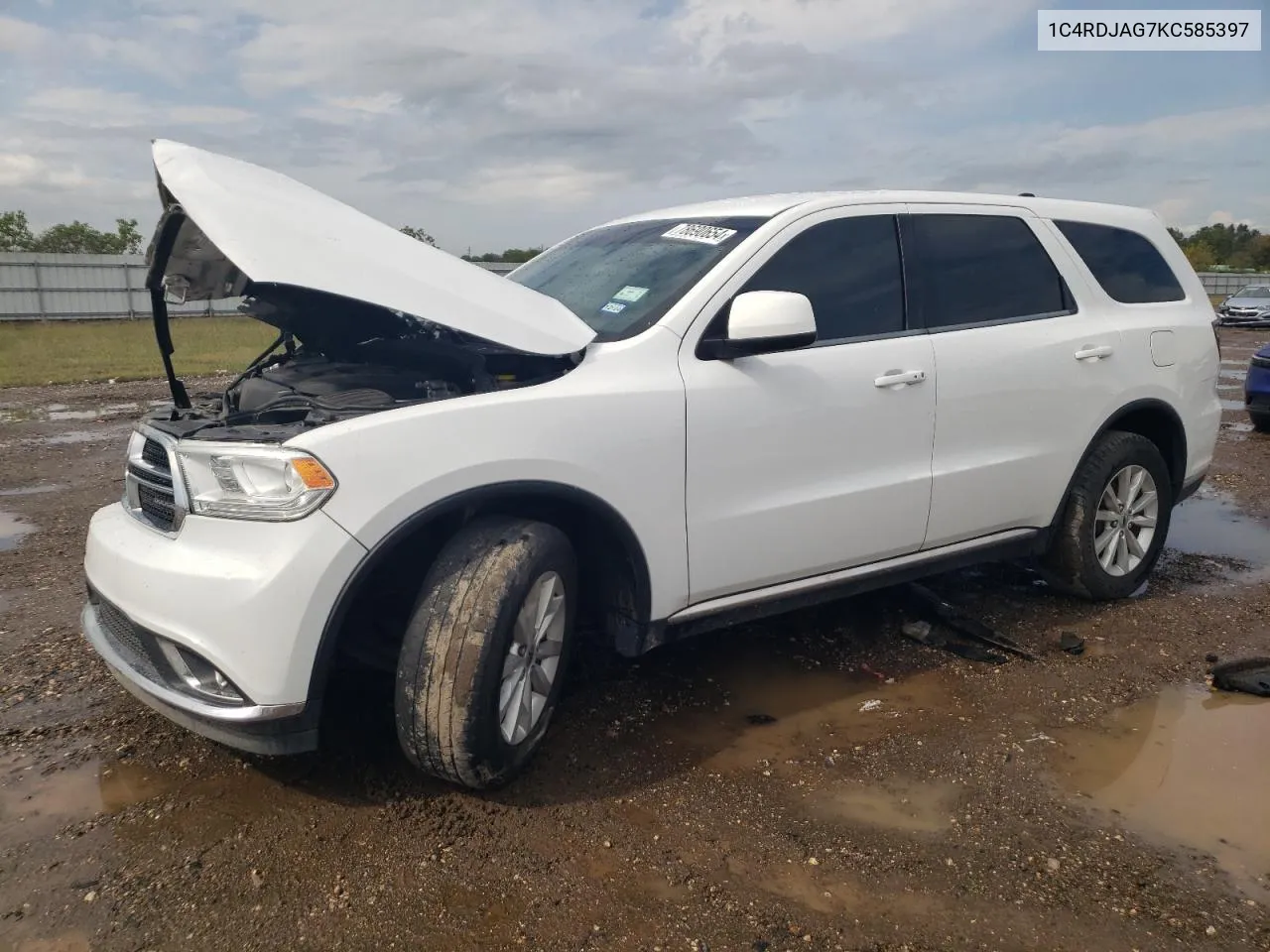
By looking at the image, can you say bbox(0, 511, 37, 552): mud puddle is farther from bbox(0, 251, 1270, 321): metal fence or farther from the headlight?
bbox(0, 251, 1270, 321): metal fence

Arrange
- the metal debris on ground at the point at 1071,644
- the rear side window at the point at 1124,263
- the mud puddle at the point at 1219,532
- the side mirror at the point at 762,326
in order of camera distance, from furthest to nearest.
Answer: the mud puddle at the point at 1219,532 < the rear side window at the point at 1124,263 < the metal debris on ground at the point at 1071,644 < the side mirror at the point at 762,326

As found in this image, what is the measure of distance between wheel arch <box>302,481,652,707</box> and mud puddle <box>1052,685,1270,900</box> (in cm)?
153

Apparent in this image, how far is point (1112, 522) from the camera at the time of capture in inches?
186

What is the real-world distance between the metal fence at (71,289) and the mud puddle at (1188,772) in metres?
26.5

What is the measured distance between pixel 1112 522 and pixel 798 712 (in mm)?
2110

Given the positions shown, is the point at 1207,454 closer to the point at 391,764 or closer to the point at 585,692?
the point at 585,692

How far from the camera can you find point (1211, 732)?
3537mm

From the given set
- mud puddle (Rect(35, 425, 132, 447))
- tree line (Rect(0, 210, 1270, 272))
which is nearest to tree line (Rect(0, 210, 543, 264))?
tree line (Rect(0, 210, 1270, 272))

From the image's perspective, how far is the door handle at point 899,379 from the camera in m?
3.70

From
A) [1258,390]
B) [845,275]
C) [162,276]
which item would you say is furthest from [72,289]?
[845,275]

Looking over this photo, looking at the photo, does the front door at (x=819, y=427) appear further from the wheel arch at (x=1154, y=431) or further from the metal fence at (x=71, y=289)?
the metal fence at (x=71, y=289)

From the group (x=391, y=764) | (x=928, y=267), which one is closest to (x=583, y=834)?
(x=391, y=764)

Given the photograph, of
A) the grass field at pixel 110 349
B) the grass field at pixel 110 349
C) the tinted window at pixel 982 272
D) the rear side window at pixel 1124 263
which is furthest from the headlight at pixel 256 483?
the grass field at pixel 110 349

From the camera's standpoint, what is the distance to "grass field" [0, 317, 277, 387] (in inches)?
588
